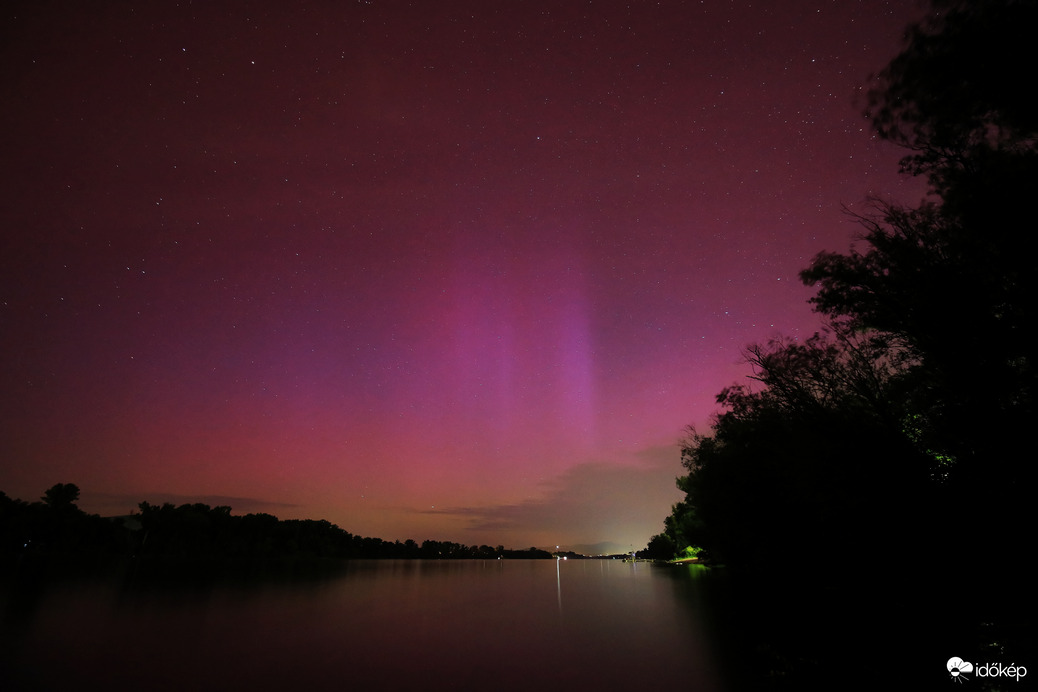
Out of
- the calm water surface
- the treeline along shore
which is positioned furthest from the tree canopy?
the treeline along shore

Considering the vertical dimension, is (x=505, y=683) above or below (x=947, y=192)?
below

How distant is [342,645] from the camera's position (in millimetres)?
18469

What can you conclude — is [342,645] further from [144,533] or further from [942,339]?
[144,533]

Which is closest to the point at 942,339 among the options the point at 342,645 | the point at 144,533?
the point at 342,645

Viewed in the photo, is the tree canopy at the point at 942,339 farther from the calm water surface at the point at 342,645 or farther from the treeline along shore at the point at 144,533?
the treeline along shore at the point at 144,533

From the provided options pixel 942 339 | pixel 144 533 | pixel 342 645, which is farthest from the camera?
pixel 144 533

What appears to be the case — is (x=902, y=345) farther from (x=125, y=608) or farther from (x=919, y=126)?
(x=125, y=608)

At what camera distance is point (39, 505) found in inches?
4641

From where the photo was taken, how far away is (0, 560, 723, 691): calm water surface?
13.1 meters

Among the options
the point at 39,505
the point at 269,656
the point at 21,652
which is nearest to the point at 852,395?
the point at 269,656

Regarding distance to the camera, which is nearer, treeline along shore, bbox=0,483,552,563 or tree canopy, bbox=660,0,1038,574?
tree canopy, bbox=660,0,1038,574

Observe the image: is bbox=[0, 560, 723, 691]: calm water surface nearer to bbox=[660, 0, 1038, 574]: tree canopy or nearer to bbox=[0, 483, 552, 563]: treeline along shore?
bbox=[660, 0, 1038, 574]: tree canopy


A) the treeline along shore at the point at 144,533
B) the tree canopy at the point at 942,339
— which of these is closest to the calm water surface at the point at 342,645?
the tree canopy at the point at 942,339

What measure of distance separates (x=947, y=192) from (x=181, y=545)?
189 metres
